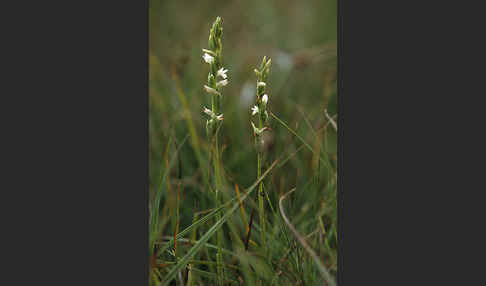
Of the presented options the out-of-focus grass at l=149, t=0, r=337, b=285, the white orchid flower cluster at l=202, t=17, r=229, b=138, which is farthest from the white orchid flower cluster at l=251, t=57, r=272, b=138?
the out-of-focus grass at l=149, t=0, r=337, b=285

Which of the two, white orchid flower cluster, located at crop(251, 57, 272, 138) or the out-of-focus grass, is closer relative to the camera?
white orchid flower cluster, located at crop(251, 57, 272, 138)

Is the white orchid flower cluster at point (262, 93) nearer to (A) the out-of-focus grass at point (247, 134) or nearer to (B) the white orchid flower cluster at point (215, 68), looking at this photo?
(B) the white orchid flower cluster at point (215, 68)

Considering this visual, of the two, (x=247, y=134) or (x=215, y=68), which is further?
(x=247, y=134)

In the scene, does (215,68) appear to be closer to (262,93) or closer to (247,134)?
(262,93)

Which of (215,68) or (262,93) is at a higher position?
(215,68)

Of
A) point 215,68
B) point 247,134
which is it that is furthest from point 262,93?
point 247,134

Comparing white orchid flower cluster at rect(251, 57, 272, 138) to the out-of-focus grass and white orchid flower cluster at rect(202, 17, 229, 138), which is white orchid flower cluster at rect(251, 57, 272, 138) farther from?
the out-of-focus grass

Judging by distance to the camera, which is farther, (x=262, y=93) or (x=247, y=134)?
(x=247, y=134)

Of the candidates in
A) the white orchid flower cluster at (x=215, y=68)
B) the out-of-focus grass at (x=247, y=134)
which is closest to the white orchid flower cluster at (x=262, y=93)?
the white orchid flower cluster at (x=215, y=68)
